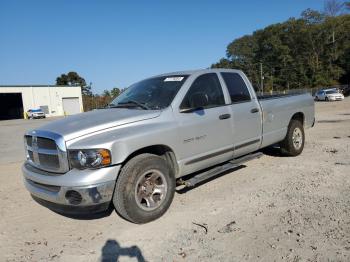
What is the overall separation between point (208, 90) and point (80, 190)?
8.70 ft

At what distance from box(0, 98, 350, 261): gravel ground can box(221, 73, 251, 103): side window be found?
1.43 metres

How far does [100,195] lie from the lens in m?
3.85

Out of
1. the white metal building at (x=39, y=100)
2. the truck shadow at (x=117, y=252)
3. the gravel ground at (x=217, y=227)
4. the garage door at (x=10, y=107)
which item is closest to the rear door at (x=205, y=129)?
the gravel ground at (x=217, y=227)

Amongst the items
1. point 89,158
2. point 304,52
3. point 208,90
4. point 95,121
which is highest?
point 304,52

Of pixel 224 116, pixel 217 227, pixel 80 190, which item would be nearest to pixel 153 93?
pixel 224 116

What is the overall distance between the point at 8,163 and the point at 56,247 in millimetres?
6142

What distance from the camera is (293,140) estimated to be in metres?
7.32

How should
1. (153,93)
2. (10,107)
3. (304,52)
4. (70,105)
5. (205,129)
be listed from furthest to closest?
(304,52) → (10,107) → (70,105) → (153,93) → (205,129)

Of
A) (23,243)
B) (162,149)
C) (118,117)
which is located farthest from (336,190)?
(23,243)

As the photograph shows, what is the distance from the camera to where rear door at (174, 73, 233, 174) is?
15.7ft

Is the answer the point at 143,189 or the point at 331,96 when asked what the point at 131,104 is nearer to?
the point at 143,189

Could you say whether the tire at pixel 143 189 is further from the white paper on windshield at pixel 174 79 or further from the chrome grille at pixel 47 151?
the white paper on windshield at pixel 174 79

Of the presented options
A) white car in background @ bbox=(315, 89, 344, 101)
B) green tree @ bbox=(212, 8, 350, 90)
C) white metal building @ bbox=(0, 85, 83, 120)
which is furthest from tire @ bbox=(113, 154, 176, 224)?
green tree @ bbox=(212, 8, 350, 90)

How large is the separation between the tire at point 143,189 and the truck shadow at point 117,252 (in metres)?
0.46
